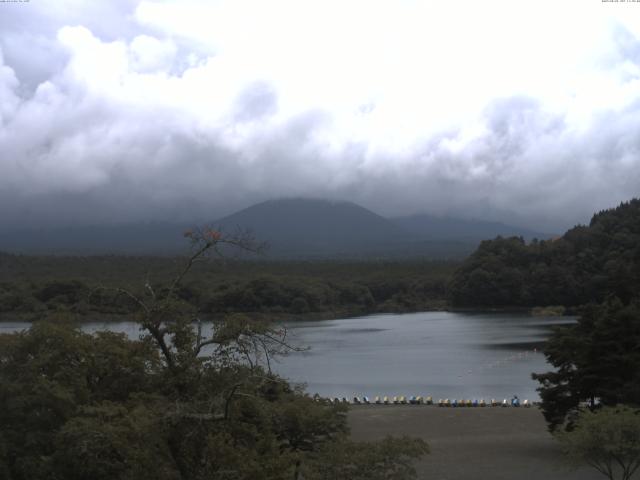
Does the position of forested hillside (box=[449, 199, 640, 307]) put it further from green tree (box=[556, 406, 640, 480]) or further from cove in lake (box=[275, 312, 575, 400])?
green tree (box=[556, 406, 640, 480])

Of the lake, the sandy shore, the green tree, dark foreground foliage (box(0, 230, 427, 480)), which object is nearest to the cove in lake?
the lake

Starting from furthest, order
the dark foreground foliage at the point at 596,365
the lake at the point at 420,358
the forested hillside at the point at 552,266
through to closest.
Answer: the forested hillside at the point at 552,266, the lake at the point at 420,358, the dark foreground foliage at the point at 596,365

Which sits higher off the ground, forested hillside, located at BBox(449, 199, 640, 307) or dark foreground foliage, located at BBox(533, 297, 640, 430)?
forested hillside, located at BBox(449, 199, 640, 307)

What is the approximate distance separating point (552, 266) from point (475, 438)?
66021 millimetres

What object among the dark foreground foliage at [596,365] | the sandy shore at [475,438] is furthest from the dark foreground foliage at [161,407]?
the dark foreground foliage at [596,365]

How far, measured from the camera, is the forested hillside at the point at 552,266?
8031cm

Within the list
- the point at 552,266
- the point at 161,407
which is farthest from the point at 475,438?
the point at 552,266

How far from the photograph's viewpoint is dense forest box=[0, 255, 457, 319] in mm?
70312

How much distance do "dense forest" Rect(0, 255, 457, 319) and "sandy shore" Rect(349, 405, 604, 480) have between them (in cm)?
3392

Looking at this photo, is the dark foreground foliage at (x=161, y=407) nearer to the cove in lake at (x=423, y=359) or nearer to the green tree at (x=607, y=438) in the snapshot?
the green tree at (x=607, y=438)

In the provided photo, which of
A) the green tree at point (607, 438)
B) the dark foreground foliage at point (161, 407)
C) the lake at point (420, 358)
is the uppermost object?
the dark foreground foliage at point (161, 407)

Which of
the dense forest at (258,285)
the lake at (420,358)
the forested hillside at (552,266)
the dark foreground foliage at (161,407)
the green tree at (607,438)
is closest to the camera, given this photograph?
the dark foreground foliage at (161,407)

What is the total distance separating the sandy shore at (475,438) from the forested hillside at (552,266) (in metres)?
55.4

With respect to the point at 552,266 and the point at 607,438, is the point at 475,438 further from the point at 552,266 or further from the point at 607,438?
the point at 552,266
